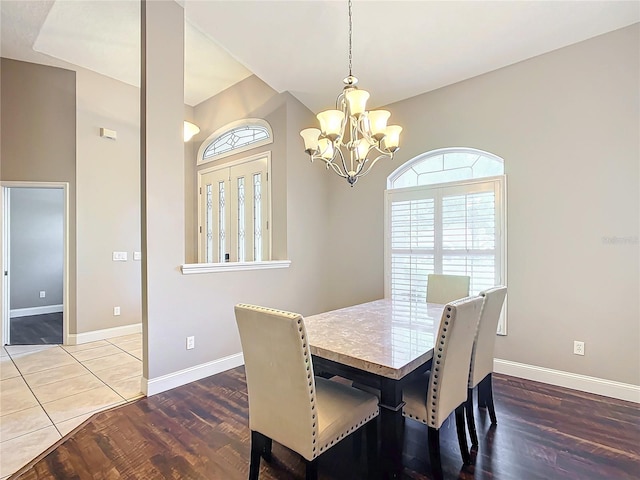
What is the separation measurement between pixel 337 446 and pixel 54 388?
2.66 m

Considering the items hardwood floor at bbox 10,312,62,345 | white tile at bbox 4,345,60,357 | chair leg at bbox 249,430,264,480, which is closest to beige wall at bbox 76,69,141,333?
white tile at bbox 4,345,60,357

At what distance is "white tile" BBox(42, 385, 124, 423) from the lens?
2.54 metres

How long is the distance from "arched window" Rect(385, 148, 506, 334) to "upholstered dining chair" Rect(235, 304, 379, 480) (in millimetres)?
2076

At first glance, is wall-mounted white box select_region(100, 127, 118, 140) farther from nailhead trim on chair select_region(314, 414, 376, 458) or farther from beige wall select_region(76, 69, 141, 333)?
nailhead trim on chair select_region(314, 414, 376, 458)

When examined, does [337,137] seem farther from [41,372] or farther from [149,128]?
[41,372]

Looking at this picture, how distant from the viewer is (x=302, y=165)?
4340 mm

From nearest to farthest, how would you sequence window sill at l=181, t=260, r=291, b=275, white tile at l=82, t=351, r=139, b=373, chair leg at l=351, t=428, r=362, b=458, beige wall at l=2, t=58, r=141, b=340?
1. chair leg at l=351, t=428, r=362, b=458
2. window sill at l=181, t=260, r=291, b=275
3. white tile at l=82, t=351, r=139, b=373
4. beige wall at l=2, t=58, r=141, b=340

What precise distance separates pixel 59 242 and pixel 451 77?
24.3ft

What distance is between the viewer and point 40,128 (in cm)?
420

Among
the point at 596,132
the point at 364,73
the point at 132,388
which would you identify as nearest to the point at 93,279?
the point at 132,388

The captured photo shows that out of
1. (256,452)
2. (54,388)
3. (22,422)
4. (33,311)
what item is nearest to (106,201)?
(54,388)

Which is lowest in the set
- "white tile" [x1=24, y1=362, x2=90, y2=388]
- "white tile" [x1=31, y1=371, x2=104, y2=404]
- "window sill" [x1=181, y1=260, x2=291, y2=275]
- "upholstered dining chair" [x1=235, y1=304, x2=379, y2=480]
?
"white tile" [x1=24, y1=362, x2=90, y2=388]

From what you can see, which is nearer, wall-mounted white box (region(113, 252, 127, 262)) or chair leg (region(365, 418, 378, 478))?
chair leg (region(365, 418, 378, 478))

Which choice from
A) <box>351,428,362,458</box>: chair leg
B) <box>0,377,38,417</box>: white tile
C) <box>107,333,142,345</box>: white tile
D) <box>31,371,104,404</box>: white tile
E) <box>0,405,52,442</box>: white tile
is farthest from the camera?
<box>107,333,142,345</box>: white tile
